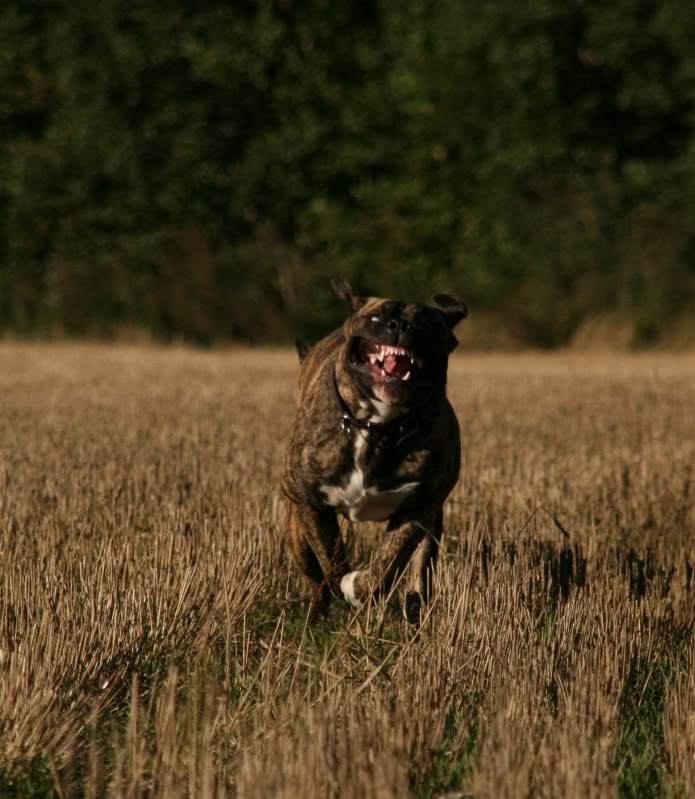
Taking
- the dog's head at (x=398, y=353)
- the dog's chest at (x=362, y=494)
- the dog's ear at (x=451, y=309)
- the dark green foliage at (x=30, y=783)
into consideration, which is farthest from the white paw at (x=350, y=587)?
the dark green foliage at (x=30, y=783)

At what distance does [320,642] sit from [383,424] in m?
0.80

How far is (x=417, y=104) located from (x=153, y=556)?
2082cm

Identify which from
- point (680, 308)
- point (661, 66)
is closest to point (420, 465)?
point (680, 308)

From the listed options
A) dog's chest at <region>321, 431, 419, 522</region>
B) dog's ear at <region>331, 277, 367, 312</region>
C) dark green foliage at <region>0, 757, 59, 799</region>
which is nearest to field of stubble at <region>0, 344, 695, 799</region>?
dark green foliage at <region>0, 757, 59, 799</region>

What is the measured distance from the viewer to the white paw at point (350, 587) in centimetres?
500

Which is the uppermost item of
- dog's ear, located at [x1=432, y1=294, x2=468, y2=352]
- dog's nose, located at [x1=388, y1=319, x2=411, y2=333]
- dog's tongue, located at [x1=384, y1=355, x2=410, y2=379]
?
dog's ear, located at [x1=432, y1=294, x2=468, y2=352]

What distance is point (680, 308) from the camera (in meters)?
22.2

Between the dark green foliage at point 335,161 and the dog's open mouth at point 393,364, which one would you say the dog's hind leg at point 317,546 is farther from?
the dark green foliage at point 335,161

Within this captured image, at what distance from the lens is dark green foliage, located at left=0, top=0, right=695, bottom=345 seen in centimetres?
2292

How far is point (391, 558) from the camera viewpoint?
495 centimetres

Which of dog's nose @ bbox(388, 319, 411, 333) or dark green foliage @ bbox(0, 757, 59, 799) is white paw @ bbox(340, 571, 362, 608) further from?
dark green foliage @ bbox(0, 757, 59, 799)

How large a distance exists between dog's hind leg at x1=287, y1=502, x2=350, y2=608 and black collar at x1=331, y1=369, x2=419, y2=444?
447 mm

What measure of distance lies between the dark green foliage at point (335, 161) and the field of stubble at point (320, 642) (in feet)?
48.2

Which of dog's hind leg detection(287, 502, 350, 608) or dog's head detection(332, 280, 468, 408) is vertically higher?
dog's head detection(332, 280, 468, 408)
